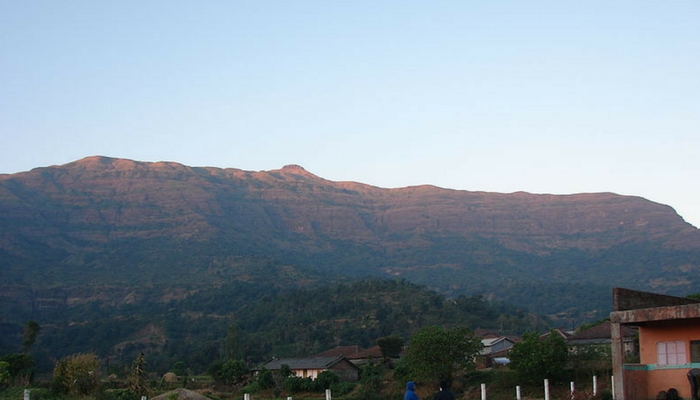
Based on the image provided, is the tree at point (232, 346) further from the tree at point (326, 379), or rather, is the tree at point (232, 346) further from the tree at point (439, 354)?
the tree at point (439, 354)

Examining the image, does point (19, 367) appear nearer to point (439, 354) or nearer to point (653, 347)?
point (439, 354)

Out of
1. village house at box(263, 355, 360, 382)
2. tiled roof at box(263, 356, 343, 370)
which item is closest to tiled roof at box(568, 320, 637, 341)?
village house at box(263, 355, 360, 382)

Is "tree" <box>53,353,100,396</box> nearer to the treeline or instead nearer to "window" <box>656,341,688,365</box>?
"window" <box>656,341,688,365</box>

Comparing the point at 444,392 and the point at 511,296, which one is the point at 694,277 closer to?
the point at 511,296

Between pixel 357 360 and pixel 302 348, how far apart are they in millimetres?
24004

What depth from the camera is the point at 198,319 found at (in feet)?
419

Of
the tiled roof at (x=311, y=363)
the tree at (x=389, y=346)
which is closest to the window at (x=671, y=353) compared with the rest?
the tiled roof at (x=311, y=363)

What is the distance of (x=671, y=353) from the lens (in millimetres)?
22875

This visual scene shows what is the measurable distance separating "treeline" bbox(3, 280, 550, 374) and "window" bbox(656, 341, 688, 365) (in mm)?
67021

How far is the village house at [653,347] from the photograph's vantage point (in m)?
22.1

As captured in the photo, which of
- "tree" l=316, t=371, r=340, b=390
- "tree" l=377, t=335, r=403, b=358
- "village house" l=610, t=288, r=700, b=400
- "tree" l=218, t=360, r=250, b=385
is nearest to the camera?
"village house" l=610, t=288, r=700, b=400

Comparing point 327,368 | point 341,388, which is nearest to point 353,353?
point 327,368

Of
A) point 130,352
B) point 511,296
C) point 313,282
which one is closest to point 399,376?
point 130,352

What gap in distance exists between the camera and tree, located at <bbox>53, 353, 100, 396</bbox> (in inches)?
1412
